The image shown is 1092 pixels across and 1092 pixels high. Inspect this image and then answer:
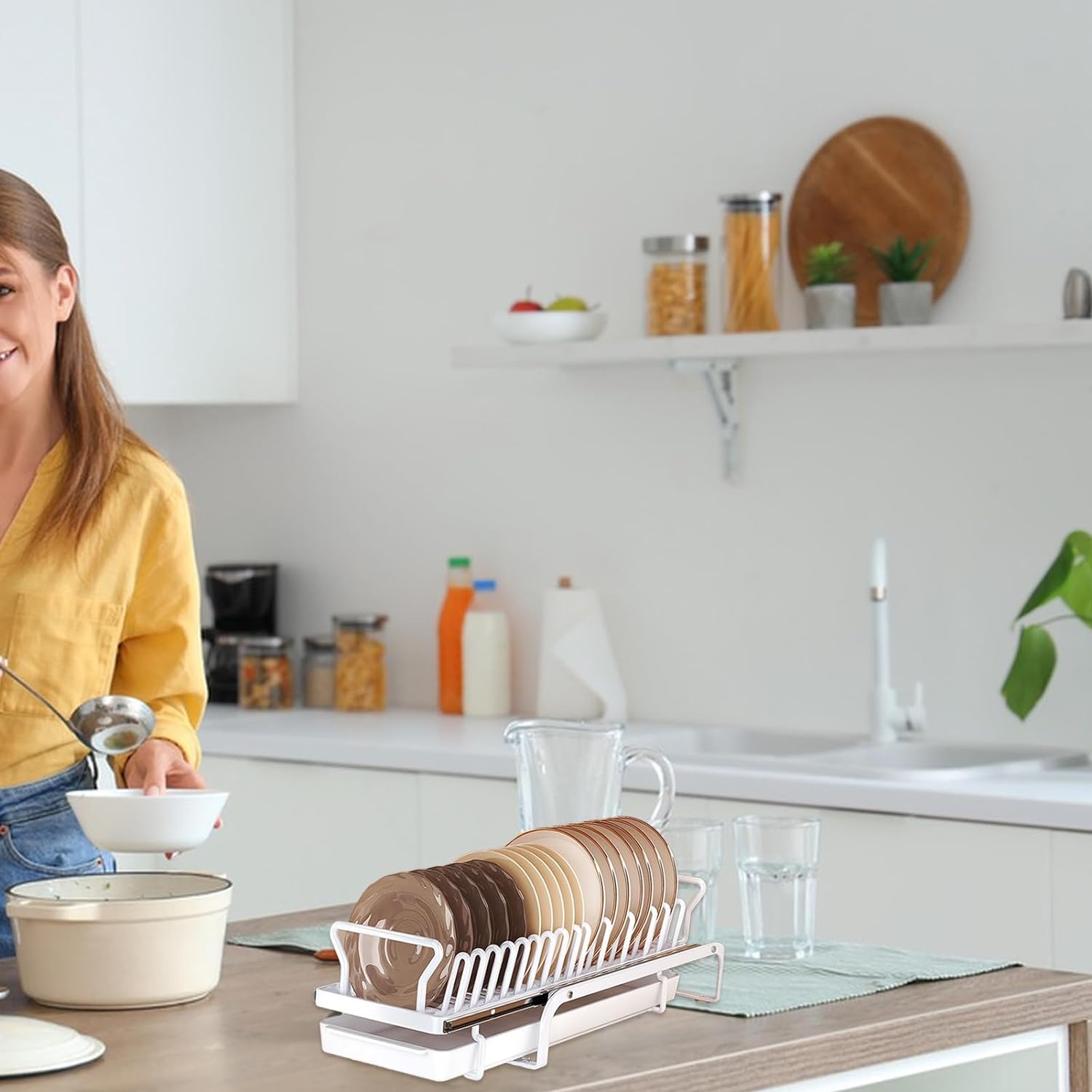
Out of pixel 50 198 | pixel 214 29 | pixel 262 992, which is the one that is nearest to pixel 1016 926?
pixel 262 992

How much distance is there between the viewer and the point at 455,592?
382 cm

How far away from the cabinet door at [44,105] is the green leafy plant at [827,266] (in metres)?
1.33

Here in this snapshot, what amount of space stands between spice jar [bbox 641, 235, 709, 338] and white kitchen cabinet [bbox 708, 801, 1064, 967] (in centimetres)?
87

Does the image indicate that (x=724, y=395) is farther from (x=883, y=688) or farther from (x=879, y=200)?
(x=883, y=688)

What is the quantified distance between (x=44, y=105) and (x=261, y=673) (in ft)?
3.65

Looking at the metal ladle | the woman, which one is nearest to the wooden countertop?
the metal ladle

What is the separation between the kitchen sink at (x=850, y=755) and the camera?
9.51 feet

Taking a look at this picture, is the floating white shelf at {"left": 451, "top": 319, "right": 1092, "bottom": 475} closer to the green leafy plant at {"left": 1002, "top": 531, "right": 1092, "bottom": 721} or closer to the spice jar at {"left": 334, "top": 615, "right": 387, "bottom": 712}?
the green leafy plant at {"left": 1002, "top": 531, "right": 1092, "bottom": 721}

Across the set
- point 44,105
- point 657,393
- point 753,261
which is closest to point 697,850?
point 753,261

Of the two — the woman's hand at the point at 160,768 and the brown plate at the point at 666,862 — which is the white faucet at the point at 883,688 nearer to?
the woman's hand at the point at 160,768

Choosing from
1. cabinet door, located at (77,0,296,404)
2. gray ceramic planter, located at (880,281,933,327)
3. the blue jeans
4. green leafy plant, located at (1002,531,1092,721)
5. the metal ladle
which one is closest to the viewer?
the metal ladle

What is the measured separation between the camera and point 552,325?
348 centimetres

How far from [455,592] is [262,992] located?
2.26 metres

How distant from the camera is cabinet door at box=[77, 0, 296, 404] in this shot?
12.3ft
